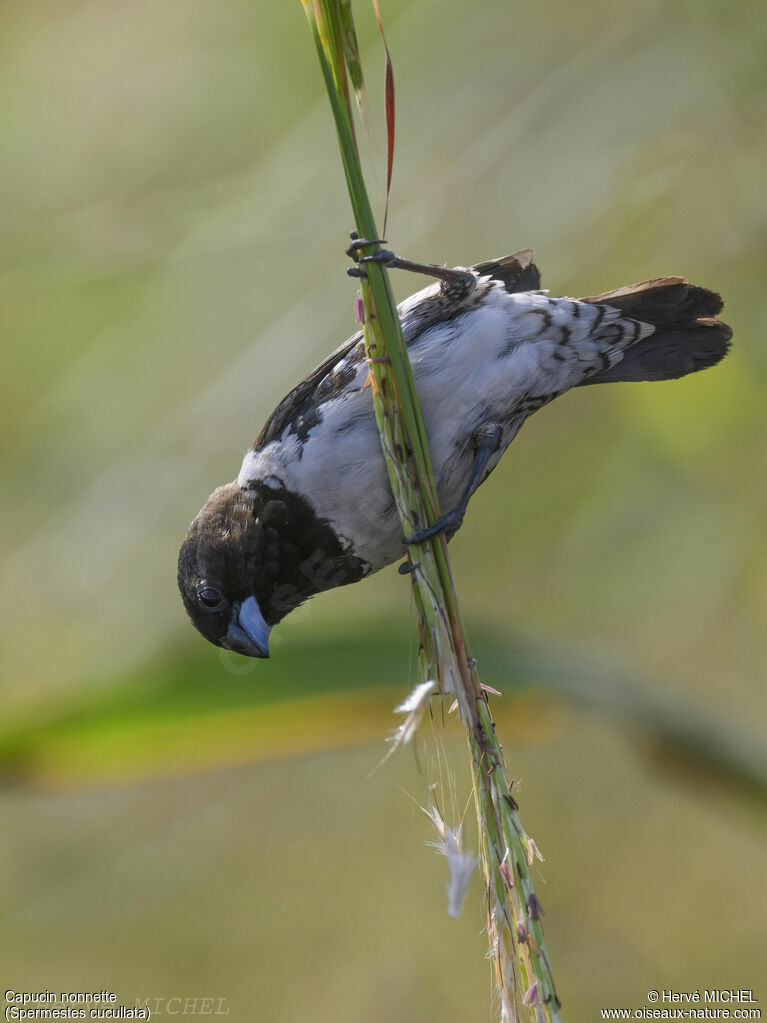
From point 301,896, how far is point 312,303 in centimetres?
245

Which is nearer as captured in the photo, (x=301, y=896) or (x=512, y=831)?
(x=512, y=831)

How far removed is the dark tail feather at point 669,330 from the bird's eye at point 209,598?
4.24ft

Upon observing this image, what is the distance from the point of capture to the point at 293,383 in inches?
124

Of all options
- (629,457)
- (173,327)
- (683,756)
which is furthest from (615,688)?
(173,327)

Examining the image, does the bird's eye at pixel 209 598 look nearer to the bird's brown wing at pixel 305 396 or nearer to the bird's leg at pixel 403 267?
the bird's brown wing at pixel 305 396

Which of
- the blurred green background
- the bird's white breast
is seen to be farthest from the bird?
the blurred green background

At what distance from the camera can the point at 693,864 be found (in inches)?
143

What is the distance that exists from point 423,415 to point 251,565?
660 mm

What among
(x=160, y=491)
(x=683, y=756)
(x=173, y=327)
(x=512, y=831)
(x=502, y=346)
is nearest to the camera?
(x=512, y=831)

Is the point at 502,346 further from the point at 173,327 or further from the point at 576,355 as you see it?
the point at 173,327

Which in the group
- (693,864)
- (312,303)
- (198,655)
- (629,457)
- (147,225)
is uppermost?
(147,225)

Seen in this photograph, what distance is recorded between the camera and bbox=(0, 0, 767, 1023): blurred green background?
9.92 ft

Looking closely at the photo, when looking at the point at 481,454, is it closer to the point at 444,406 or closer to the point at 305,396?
the point at 444,406

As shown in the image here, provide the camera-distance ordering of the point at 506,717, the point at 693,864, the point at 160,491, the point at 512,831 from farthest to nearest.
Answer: the point at 693,864 < the point at 160,491 < the point at 506,717 < the point at 512,831
